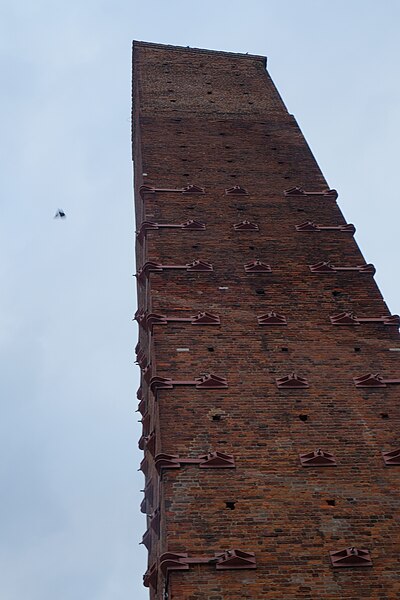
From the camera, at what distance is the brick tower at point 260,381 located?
12211 mm

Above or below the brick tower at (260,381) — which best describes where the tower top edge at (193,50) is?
above

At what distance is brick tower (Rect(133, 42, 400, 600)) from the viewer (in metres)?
12.2

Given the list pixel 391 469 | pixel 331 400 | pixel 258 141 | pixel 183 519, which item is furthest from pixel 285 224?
pixel 183 519

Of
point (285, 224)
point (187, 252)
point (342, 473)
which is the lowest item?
point (342, 473)

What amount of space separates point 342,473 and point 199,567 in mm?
3065

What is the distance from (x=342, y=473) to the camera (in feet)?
44.8

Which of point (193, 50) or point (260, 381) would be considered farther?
point (193, 50)

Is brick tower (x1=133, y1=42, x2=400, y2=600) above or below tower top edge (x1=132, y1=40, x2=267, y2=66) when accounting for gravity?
below

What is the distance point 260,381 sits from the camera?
606 inches

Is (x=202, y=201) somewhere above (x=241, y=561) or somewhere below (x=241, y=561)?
above

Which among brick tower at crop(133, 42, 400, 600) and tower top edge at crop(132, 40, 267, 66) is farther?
tower top edge at crop(132, 40, 267, 66)

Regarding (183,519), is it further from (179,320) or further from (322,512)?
(179,320)

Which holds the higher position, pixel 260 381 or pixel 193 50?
pixel 193 50

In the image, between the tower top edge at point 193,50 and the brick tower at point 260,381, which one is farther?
the tower top edge at point 193,50
